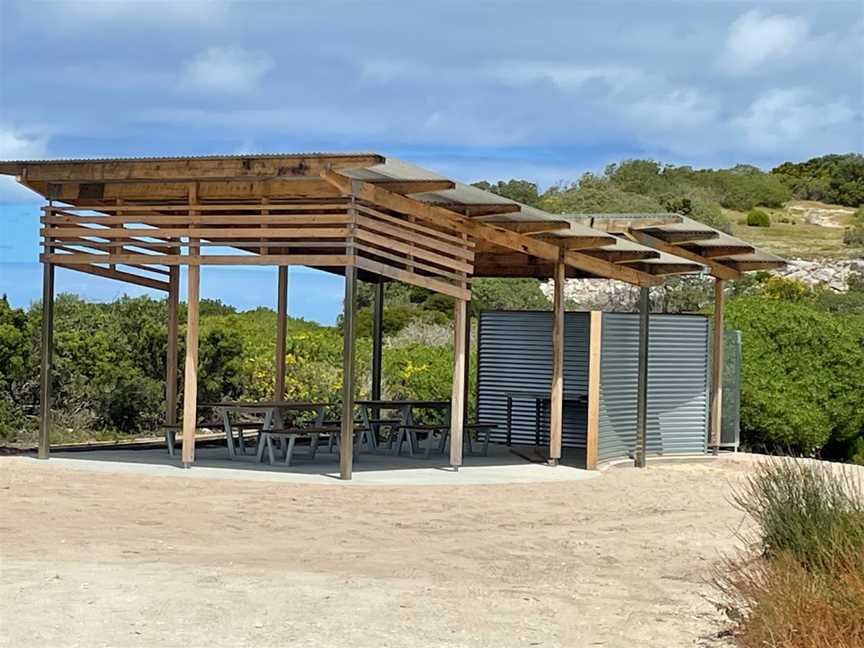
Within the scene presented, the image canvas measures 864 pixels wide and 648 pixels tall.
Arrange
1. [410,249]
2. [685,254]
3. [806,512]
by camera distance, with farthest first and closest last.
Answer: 1. [685,254]
2. [410,249]
3. [806,512]

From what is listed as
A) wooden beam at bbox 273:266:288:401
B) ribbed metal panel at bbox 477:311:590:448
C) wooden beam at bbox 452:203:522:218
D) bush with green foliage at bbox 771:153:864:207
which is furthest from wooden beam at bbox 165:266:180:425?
bush with green foliage at bbox 771:153:864:207

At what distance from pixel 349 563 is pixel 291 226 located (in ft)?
19.6

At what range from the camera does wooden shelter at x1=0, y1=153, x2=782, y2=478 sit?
1359 centimetres

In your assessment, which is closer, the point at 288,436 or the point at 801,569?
the point at 801,569

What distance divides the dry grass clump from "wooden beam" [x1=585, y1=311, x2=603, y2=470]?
23.3ft

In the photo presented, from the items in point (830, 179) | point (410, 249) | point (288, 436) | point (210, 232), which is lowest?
point (288, 436)

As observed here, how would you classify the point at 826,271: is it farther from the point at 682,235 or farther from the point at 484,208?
the point at 484,208

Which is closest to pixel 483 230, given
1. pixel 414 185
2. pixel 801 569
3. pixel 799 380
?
pixel 414 185

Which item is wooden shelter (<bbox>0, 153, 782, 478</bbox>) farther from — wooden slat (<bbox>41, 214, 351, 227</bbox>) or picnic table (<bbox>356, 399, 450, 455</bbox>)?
picnic table (<bbox>356, 399, 450, 455</bbox>)

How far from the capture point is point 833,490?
320 inches

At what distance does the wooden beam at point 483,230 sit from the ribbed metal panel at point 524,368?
121 cm

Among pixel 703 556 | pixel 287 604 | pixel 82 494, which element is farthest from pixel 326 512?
pixel 287 604

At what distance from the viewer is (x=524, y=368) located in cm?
1988

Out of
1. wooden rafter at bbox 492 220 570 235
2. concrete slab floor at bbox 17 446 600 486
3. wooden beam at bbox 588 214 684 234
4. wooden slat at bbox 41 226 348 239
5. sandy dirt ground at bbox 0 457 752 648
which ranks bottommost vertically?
sandy dirt ground at bbox 0 457 752 648
